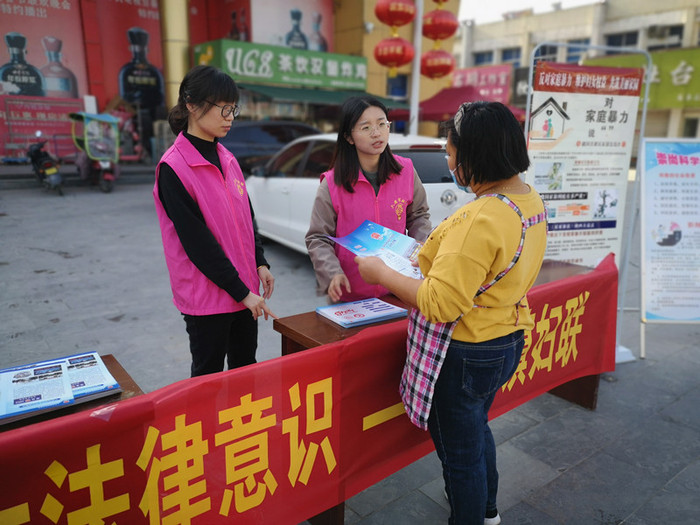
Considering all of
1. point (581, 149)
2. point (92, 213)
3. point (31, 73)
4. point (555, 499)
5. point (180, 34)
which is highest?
point (180, 34)

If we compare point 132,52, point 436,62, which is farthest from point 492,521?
point 132,52

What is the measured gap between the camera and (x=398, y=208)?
88.3 inches

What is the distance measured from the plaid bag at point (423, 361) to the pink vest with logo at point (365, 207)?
2.05 feet

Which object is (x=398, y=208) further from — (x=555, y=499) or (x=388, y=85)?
(x=388, y=85)

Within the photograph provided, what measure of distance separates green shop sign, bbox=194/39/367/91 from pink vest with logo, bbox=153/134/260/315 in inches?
429

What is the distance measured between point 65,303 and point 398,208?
347 centimetres

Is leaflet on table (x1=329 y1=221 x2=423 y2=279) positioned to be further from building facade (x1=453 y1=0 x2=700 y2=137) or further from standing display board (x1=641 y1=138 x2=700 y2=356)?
building facade (x1=453 y1=0 x2=700 y2=137)

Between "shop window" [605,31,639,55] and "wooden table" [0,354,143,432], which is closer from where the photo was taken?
"wooden table" [0,354,143,432]

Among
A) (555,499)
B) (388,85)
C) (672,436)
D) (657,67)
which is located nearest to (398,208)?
(555,499)

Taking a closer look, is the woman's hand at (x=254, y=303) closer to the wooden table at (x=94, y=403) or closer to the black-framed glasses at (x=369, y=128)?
the wooden table at (x=94, y=403)

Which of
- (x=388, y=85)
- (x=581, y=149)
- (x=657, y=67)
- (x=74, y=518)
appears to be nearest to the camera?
(x=74, y=518)

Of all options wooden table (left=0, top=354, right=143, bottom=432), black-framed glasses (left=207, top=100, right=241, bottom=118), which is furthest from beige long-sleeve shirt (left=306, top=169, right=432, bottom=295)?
wooden table (left=0, top=354, right=143, bottom=432)

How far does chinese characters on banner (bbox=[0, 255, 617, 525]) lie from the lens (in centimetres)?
116

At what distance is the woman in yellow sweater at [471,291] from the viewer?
51.0 inches
